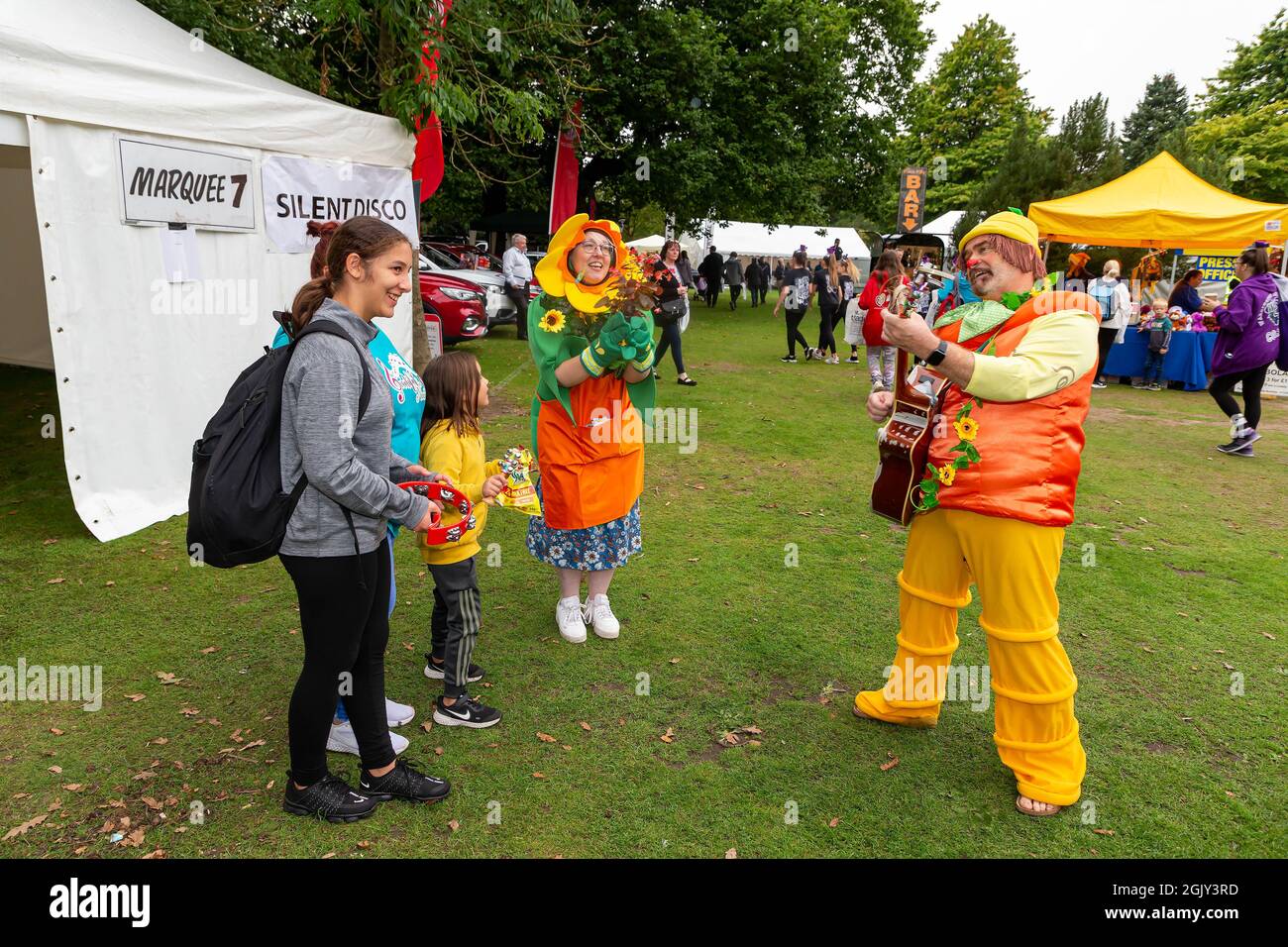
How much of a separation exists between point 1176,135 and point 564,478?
24378 millimetres

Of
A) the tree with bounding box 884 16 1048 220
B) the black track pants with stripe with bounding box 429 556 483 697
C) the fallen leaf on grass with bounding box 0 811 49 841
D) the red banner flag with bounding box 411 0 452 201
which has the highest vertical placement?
the tree with bounding box 884 16 1048 220

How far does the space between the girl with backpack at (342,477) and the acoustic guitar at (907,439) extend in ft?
5.76

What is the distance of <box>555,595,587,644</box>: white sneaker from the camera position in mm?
4258

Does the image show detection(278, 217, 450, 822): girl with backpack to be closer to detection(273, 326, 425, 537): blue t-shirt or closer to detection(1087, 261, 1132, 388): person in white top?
detection(273, 326, 425, 537): blue t-shirt

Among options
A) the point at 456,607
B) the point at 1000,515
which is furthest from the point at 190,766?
the point at 1000,515

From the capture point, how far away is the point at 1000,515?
2832 millimetres

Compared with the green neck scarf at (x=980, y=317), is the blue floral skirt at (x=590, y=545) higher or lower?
lower

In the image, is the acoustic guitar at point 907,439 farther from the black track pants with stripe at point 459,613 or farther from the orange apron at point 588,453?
the black track pants with stripe at point 459,613

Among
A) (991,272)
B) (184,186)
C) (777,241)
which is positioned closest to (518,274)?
(184,186)

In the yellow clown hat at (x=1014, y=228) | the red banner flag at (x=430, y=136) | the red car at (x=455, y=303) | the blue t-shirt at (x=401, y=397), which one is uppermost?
the red banner flag at (x=430, y=136)

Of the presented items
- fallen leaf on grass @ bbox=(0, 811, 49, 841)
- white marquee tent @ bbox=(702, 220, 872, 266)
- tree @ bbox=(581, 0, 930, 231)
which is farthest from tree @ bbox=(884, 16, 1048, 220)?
fallen leaf on grass @ bbox=(0, 811, 49, 841)

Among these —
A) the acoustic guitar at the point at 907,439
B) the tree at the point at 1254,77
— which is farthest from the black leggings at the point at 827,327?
the tree at the point at 1254,77

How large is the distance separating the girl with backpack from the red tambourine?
0.14 ft

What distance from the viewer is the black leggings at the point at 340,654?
2.44m
